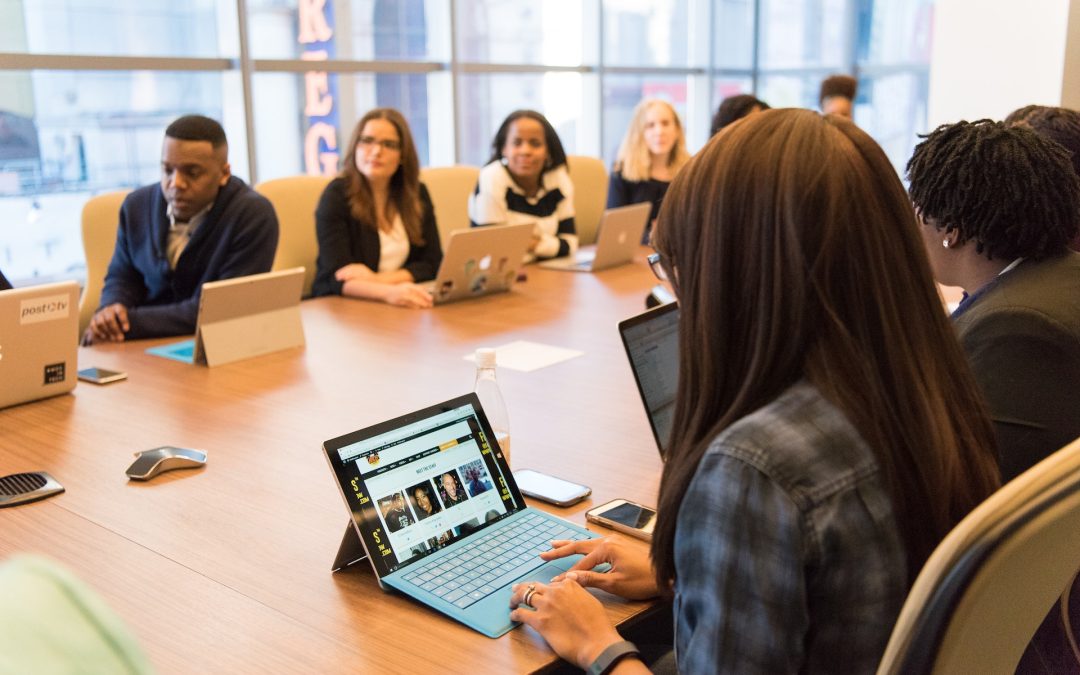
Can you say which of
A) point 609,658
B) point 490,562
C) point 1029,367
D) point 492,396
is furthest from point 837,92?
point 609,658

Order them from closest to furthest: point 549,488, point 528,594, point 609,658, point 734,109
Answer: point 609,658 → point 528,594 → point 549,488 → point 734,109

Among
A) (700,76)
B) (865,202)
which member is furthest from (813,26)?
(865,202)

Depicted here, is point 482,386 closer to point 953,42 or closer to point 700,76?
point 953,42

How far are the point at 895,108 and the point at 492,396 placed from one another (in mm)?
6985

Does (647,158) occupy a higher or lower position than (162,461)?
higher

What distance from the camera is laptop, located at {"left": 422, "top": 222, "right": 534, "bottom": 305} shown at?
122 inches

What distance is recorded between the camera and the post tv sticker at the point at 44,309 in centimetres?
208

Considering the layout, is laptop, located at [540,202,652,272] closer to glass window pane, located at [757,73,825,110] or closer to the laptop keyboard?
the laptop keyboard

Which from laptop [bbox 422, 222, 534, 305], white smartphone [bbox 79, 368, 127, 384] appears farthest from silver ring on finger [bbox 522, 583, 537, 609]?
laptop [bbox 422, 222, 534, 305]

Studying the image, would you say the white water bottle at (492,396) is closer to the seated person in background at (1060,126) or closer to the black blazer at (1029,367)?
the black blazer at (1029,367)

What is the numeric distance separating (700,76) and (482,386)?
21.5ft

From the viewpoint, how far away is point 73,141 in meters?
4.43

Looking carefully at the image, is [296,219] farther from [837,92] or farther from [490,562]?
[837,92]

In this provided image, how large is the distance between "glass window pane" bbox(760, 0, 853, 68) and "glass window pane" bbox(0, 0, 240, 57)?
477 centimetres
